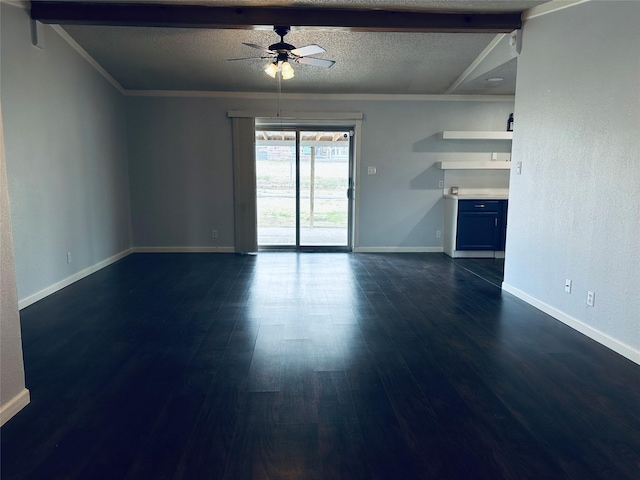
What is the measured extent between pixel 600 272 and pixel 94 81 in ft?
19.6

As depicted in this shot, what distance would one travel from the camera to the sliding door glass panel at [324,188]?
680 centimetres

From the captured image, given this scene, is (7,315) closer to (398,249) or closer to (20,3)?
(20,3)

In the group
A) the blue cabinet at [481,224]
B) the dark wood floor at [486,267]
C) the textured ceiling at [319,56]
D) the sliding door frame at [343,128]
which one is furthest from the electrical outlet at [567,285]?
the sliding door frame at [343,128]

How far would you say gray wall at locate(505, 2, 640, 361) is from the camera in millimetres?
2908

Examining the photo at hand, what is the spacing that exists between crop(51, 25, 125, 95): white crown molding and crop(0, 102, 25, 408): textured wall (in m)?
3.26

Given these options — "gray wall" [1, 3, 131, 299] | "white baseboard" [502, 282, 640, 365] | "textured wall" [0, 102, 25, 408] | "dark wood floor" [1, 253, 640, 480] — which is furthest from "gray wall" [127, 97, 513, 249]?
"textured wall" [0, 102, 25, 408]

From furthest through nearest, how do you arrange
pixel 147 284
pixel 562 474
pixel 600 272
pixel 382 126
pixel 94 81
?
pixel 382 126 → pixel 94 81 → pixel 147 284 → pixel 600 272 → pixel 562 474

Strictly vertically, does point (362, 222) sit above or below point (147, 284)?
above

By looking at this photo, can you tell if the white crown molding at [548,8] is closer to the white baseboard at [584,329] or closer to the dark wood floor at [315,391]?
the white baseboard at [584,329]

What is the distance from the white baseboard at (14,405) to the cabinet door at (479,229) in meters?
5.58

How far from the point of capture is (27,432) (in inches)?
79.0

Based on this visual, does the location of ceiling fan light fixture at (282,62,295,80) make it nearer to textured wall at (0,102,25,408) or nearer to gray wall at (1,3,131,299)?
gray wall at (1,3,131,299)

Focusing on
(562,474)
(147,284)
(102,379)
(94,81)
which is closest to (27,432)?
(102,379)

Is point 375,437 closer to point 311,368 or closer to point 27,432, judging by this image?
point 311,368
